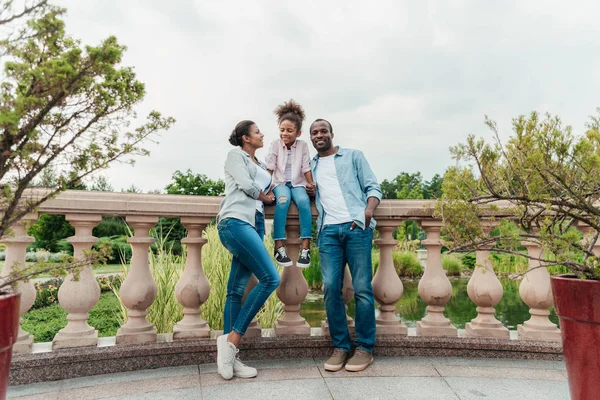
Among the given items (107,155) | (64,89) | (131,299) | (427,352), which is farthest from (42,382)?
(427,352)

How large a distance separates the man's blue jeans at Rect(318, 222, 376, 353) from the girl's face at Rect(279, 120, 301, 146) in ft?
2.72

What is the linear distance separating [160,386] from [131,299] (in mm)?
669

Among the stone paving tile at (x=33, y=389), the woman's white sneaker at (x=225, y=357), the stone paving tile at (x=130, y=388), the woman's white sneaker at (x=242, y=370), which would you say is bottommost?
the stone paving tile at (x=130, y=388)

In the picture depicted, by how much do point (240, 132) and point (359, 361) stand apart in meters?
1.92

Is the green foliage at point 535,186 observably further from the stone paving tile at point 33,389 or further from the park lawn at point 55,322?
the park lawn at point 55,322

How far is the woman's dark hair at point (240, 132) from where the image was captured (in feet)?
11.5

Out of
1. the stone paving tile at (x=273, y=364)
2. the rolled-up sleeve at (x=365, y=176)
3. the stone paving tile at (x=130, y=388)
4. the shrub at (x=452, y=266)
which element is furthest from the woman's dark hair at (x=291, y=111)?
the shrub at (x=452, y=266)

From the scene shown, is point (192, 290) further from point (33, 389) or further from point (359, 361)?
point (359, 361)

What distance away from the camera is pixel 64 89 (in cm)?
186

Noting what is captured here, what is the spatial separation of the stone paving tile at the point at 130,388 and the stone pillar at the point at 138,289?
0.38m

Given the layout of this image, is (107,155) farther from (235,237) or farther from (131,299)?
(131,299)

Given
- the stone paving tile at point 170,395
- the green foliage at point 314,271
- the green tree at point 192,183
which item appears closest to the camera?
the stone paving tile at point 170,395

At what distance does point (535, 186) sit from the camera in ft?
7.98

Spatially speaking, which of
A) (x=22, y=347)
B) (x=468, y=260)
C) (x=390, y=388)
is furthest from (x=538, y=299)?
(x=468, y=260)
